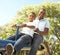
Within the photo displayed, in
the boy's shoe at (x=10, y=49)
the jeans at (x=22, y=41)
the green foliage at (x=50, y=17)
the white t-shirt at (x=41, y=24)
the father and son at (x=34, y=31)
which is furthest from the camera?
the green foliage at (x=50, y=17)

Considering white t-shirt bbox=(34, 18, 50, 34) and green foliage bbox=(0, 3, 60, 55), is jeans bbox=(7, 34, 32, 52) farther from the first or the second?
green foliage bbox=(0, 3, 60, 55)

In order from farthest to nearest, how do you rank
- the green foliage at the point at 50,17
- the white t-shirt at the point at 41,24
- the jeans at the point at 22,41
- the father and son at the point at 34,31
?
the green foliage at the point at 50,17 < the white t-shirt at the point at 41,24 < the father and son at the point at 34,31 < the jeans at the point at 22,41

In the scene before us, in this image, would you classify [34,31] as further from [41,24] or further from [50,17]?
[50,17]

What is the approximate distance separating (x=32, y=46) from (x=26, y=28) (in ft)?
1.42

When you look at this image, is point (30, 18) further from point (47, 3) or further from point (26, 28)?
point (47, 3)

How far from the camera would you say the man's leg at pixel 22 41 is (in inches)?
221

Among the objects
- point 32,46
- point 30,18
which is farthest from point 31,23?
point 32,46

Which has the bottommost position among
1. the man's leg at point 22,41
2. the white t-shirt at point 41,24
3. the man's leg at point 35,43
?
the man's leg at point 35,43

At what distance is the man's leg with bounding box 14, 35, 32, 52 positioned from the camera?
5609mm

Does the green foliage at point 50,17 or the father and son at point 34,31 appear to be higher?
the father and son at point 34,31

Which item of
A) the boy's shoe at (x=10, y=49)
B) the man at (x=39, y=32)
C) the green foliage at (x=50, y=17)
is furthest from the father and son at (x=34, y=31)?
the green foliage at (x=50, y=17)

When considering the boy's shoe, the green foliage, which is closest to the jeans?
the boy's shoe

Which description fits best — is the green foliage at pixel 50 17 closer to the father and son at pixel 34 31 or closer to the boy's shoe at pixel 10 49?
the father and son at pixel 34 31

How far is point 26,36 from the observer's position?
5.84 meters
